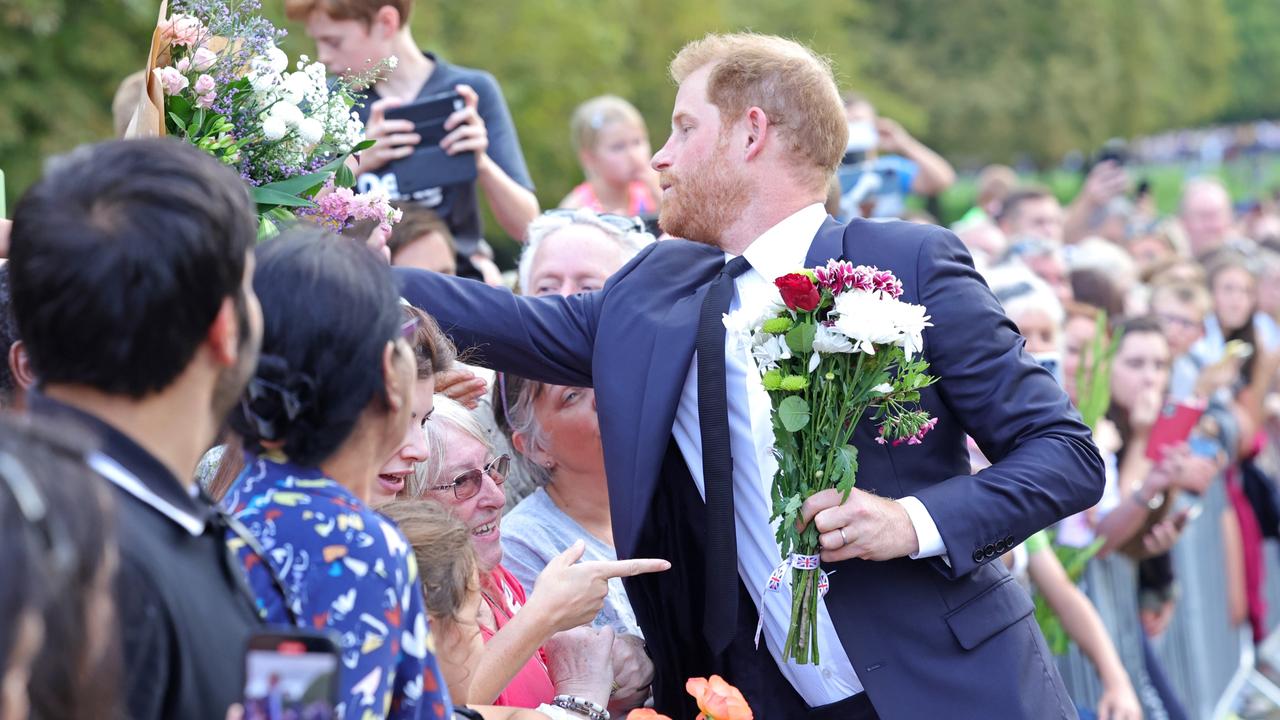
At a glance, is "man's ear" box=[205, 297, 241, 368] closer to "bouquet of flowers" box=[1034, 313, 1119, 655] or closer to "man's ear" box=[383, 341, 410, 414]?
"man's ear" box=[383, 341, 410, 414]

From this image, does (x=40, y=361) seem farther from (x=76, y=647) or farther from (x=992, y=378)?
(x=992, y=378)

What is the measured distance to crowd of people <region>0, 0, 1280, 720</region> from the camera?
1605 millimetres

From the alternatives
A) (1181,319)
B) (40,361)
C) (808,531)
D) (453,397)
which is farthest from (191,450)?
(1181,319)

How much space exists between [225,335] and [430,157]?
11.6 feet

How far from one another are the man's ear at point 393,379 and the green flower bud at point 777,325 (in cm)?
115

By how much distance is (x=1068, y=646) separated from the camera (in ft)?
19.4

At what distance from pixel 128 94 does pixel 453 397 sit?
2035mm

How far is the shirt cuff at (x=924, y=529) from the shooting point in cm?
331

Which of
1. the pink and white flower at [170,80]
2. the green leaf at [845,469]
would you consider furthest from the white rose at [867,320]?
the pink and white flower at [170,80]

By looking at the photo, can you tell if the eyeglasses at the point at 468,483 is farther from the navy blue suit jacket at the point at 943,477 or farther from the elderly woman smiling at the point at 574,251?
the elderly woman smiling at the point at 574,251

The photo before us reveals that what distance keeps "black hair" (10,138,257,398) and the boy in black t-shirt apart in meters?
3.02

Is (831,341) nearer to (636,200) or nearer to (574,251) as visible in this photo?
(574,251)

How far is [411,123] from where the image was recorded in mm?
5223

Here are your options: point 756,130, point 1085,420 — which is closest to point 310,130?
point 756,130
